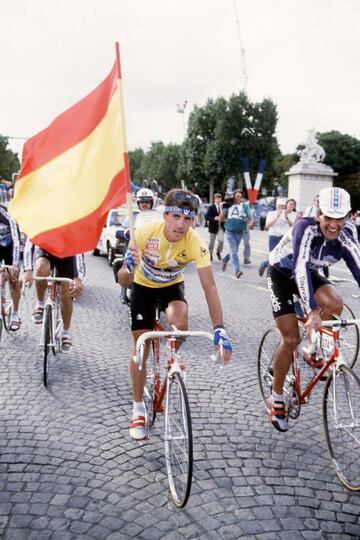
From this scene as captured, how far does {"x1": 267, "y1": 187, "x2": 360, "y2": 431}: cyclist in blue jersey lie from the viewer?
11.6 feet

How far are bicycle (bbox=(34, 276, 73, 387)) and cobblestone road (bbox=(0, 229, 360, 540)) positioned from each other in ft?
0.84

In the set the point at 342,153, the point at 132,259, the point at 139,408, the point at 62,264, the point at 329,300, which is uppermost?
the point at 342,153

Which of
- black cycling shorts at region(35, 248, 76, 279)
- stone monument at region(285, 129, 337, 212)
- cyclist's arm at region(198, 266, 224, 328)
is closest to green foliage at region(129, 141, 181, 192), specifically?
stone monument at region(285, 129, 337, 212)

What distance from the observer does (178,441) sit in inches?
121

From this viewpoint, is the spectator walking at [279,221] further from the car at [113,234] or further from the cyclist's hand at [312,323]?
the cyclist's hand at [312,323]

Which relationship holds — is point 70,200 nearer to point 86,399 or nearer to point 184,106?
point 86,399

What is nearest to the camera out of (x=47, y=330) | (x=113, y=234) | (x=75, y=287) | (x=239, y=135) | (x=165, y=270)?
(x=165, y=270)

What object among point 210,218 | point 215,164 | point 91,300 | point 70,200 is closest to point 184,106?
point 215,164

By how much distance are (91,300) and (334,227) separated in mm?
6411

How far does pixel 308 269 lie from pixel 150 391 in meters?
1.53

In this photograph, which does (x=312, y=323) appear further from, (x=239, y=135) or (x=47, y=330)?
(x=239, y=135)

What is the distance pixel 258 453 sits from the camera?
3627 mm

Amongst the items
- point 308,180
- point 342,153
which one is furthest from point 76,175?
point 342,153

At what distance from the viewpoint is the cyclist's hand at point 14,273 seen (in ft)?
19.2
